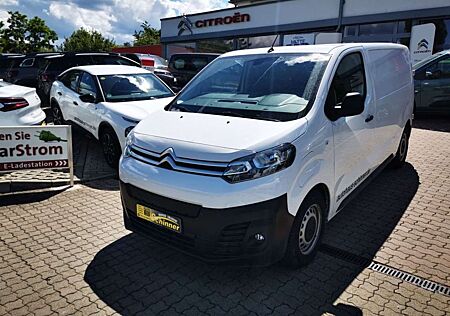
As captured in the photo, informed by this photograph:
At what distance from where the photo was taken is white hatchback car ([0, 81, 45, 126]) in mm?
5672

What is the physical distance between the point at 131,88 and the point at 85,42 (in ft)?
167

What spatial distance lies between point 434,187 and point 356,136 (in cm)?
240

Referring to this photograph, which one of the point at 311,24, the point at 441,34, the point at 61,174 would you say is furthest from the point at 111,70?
the point at 311,24

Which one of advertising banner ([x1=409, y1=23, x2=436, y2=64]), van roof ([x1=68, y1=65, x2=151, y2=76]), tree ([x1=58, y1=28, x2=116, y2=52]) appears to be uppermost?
tree ([x1=58, y1=28, x2=116, y2=52])

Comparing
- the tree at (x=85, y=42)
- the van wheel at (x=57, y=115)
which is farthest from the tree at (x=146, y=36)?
the van wheel at (x=57, y=115)

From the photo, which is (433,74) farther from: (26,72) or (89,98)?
(26,72)

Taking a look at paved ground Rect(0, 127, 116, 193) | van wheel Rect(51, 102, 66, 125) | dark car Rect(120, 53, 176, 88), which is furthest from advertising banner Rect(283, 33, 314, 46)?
paved ground Rect(0, 127, 116, 193)

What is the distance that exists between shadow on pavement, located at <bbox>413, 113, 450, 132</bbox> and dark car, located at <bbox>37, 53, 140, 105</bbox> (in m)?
8.79

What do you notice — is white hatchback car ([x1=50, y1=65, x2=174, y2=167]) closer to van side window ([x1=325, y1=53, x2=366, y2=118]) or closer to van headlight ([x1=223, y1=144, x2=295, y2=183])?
van side window ([x1=325, y1=53, x2=366, y2=118])

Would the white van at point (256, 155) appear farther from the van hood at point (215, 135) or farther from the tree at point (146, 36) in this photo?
the tree at point (146, 36)

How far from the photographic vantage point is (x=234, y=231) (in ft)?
8.56

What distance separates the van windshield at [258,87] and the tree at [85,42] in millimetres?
50723

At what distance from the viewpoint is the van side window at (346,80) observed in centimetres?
327

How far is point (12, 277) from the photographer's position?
121 inches
